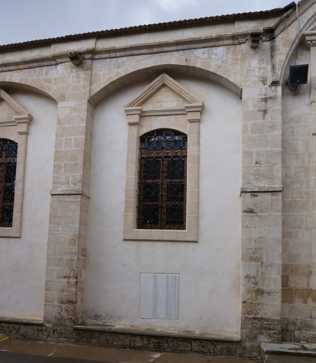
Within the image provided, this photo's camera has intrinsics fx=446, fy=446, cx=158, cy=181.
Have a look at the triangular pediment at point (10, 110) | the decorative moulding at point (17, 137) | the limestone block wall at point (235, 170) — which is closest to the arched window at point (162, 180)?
the limestone block wall at point (235, 170)

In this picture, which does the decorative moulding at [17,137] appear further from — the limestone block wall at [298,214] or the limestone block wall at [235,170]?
the limestone block wall at [298,214]

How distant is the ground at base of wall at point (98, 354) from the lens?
786cm

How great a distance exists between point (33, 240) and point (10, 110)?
320cm

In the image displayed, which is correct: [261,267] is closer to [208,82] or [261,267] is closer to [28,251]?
[208,82]

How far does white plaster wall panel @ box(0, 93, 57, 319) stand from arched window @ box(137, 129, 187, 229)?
86.2 inches

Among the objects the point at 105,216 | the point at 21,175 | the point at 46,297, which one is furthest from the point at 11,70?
the point at 46,297

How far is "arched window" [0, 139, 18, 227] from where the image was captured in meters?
10.4

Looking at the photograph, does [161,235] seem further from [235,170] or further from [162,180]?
[235,170]

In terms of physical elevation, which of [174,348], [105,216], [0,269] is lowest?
[174,348]

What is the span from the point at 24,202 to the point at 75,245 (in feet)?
6.08

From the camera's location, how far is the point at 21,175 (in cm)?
1026

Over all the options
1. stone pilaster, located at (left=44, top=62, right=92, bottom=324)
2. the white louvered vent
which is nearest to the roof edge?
stone pilaster, located at (left=44, top=62, right=92, bottom=324)

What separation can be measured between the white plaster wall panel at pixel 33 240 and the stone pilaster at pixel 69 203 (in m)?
0.53

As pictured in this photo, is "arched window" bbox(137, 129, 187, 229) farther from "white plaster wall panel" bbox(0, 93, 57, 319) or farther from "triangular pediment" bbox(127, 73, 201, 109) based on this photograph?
"white plaster wall panel" bbox(0, 93, 57, 319)
